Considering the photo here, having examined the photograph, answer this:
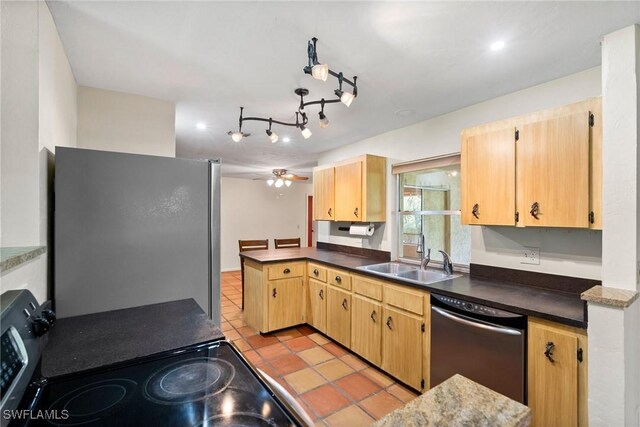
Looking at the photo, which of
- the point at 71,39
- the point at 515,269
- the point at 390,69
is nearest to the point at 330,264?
the point at 515,269

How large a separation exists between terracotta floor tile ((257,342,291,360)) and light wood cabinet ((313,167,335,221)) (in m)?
1.65

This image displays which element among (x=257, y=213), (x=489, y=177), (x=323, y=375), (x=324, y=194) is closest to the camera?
(x=489, y=177)

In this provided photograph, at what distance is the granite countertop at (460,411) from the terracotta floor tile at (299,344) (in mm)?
2353

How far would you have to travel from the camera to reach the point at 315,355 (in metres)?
2.84

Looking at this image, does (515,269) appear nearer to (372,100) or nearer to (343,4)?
(372,100)

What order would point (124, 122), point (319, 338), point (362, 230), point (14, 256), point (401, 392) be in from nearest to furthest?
point (14, 256) < point (401, 392) < point (124, 122) < point (319, 338) < point (362, 230)

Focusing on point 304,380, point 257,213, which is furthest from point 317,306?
point 257,213

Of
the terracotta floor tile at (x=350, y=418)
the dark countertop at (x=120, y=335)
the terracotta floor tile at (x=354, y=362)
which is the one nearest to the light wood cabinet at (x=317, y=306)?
the terracotta floor tile at (x=354, y=362)

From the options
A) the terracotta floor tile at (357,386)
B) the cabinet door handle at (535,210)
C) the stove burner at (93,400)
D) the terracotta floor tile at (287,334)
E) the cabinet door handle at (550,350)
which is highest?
the cabinet door handle at (535,210)

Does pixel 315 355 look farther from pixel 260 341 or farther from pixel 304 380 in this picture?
pixel 260 341

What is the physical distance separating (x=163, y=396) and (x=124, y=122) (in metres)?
2.31

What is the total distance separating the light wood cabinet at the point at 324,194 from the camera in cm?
379

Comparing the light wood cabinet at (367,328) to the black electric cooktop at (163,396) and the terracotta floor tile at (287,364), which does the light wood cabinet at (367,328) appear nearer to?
the terracotta floor tile at (287,364)

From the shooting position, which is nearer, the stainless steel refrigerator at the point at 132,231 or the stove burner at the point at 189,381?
the stove burner at the point at 189,381
